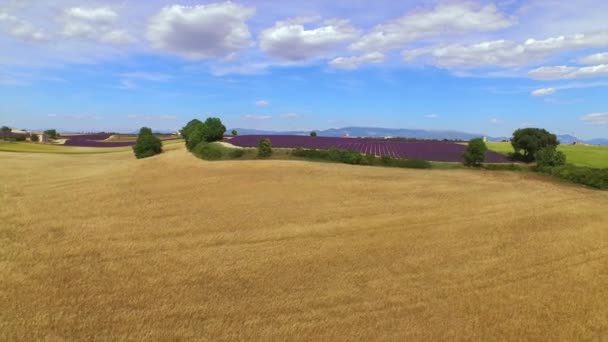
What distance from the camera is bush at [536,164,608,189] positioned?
135 ft

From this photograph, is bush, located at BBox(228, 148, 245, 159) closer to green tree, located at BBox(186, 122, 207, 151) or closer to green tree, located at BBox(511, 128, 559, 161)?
green tree, located at BBox(186, 122, 207, 151)

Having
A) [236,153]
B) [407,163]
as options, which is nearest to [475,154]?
[407,163]

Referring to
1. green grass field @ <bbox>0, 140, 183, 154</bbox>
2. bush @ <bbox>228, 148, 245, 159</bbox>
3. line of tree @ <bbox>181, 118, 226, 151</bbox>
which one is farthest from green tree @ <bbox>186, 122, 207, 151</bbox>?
green grass field @ <bbox>0, 140, 183, 154</bbox>

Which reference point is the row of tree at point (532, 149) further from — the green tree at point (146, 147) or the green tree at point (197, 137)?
the green tree at point (146, 147)

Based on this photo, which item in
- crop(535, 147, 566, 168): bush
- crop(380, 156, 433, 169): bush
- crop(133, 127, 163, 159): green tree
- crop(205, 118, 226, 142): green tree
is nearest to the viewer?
crop(535, 147, 566, 168): bush

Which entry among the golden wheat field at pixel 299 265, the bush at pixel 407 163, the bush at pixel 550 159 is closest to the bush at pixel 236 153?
the bush at pixel 407 163

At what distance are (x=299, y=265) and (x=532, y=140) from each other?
62.3 metres

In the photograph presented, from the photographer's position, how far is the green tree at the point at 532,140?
63.2 metres

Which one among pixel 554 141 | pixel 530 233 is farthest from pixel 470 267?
pixel 554 141

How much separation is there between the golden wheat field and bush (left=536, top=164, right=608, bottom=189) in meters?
8.94

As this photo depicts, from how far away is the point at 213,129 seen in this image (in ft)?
279

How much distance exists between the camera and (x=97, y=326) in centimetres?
1201

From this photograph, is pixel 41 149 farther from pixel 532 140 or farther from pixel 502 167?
pixel 532 140

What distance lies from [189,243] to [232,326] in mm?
8900
